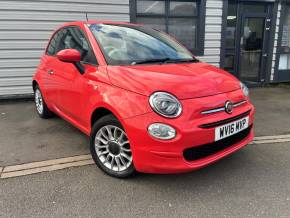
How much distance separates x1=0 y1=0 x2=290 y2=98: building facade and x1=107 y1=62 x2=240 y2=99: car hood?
Answer: 161 inches

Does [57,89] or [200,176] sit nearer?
[200,176]

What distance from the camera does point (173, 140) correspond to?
7.75ft

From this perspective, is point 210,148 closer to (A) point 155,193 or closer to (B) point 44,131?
(A) point 155,193

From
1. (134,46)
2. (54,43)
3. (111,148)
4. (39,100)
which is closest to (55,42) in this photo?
(54,43)

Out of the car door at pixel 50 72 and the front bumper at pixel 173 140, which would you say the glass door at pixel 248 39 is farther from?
the front bumper at pixel 173 140

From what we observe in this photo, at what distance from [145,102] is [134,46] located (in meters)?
1.09

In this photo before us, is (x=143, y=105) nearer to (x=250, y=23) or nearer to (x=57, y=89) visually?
(x=57, y=89)

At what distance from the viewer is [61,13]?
6.21 metres

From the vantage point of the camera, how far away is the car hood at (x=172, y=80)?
100 inches

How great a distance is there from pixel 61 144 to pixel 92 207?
1.58 metres

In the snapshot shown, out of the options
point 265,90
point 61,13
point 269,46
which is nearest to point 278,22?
point 269,46

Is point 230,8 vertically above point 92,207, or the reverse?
point 230,8

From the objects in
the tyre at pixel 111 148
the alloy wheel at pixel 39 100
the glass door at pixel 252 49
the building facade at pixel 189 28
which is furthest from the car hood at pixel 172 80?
the glass door at pixel 252 49

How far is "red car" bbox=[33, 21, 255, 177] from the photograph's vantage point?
7.95ft
